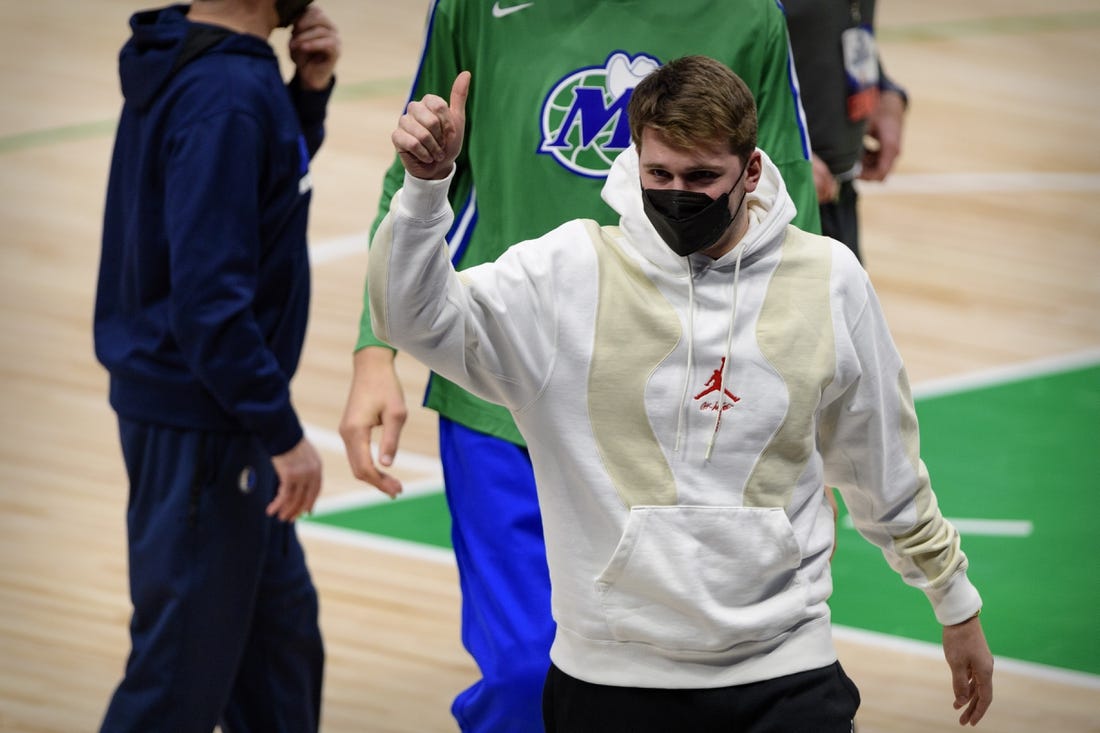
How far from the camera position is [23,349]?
7.35m

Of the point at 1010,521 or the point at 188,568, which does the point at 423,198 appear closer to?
the point at 188,568

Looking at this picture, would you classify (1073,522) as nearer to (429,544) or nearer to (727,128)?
(429,544)

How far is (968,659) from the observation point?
131 inches

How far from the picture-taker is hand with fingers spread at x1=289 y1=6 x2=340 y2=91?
4.54 m

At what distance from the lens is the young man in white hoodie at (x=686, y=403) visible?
118 inches

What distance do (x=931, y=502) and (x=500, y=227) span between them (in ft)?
3.49

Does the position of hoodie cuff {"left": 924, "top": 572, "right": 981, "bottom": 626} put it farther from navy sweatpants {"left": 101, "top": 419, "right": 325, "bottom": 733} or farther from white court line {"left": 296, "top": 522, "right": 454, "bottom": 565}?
white court line {"left": 296, "top": 522, "right": 454, "bottom": 565}

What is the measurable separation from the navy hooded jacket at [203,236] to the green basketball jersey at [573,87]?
1.22 ft

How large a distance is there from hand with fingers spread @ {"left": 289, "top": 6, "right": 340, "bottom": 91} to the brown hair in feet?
5.58

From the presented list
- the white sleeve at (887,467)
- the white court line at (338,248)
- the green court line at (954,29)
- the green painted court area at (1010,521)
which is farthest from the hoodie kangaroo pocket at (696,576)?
the green court line at (954,29)

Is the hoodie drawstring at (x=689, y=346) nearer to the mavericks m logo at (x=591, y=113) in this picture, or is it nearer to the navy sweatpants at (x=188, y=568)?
the mavericks m logo at (x=591, y=113)

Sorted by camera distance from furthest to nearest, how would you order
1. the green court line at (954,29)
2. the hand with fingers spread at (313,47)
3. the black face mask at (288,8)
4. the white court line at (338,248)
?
1. the green court line at (954,29)
2. the white court line at (338,248)
3. the hand with fingers spread at (313,47)
4. the black face mask at (288,8)

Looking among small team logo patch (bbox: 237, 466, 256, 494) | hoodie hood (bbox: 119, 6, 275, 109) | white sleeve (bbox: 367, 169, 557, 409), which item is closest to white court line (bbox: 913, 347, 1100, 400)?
small team logo patch (bbox: 237, 466, 256, 494)

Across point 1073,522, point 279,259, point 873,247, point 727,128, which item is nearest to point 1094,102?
point 873,247
